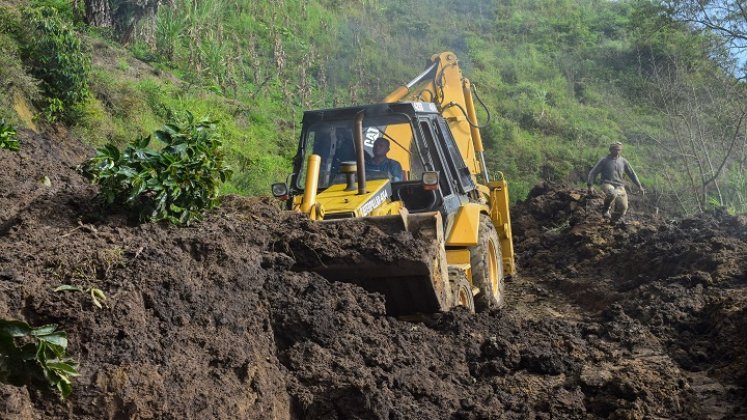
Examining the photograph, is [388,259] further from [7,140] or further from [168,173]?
[7,140]

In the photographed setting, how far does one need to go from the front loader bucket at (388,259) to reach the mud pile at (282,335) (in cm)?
3

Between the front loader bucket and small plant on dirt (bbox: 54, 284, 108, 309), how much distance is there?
255 centimetres

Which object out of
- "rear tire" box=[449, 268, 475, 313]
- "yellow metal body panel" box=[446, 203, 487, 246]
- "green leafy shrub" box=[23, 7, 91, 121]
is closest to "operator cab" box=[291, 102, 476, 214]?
"yellow metal body panel" box=[446, 203, 487, 246]

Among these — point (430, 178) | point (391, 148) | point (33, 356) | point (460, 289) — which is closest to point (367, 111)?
point (391, 148)

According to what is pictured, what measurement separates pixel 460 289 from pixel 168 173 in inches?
135

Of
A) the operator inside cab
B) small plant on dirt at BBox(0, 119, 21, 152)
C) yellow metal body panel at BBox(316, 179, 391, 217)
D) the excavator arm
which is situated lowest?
yellow metal body panel at BBox(316, 179, 391, 217)

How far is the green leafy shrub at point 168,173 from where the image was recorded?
19.1ft

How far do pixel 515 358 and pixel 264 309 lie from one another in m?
2.31

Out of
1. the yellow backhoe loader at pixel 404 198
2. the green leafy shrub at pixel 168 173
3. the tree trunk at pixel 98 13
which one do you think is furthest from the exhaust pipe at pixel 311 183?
the tree trunk at pixel 98 13

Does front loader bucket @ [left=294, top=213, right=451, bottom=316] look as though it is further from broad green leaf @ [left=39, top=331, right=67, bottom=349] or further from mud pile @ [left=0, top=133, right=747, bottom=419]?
broad green leaf @ [left=39, top=331, right=67, bottom=349]

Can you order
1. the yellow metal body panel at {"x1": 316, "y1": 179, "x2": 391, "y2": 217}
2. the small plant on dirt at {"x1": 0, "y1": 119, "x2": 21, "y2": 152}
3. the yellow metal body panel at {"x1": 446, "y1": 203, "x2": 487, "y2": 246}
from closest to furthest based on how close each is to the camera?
the small plant on dirt at {"x1": 0, "y1": 119, "x2": 21, "y2": 152}
the yellow metal body panel at {"x1": 316, "y1": 179, "x2": 391, "y2": 217}
the yellow metal body panel at {"x1": 446, "y1": 203, "x2": 487, "y2": 246}

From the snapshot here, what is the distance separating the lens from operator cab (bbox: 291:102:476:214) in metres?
9.16

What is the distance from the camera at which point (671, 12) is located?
23.3m

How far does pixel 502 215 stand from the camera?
486 inches
